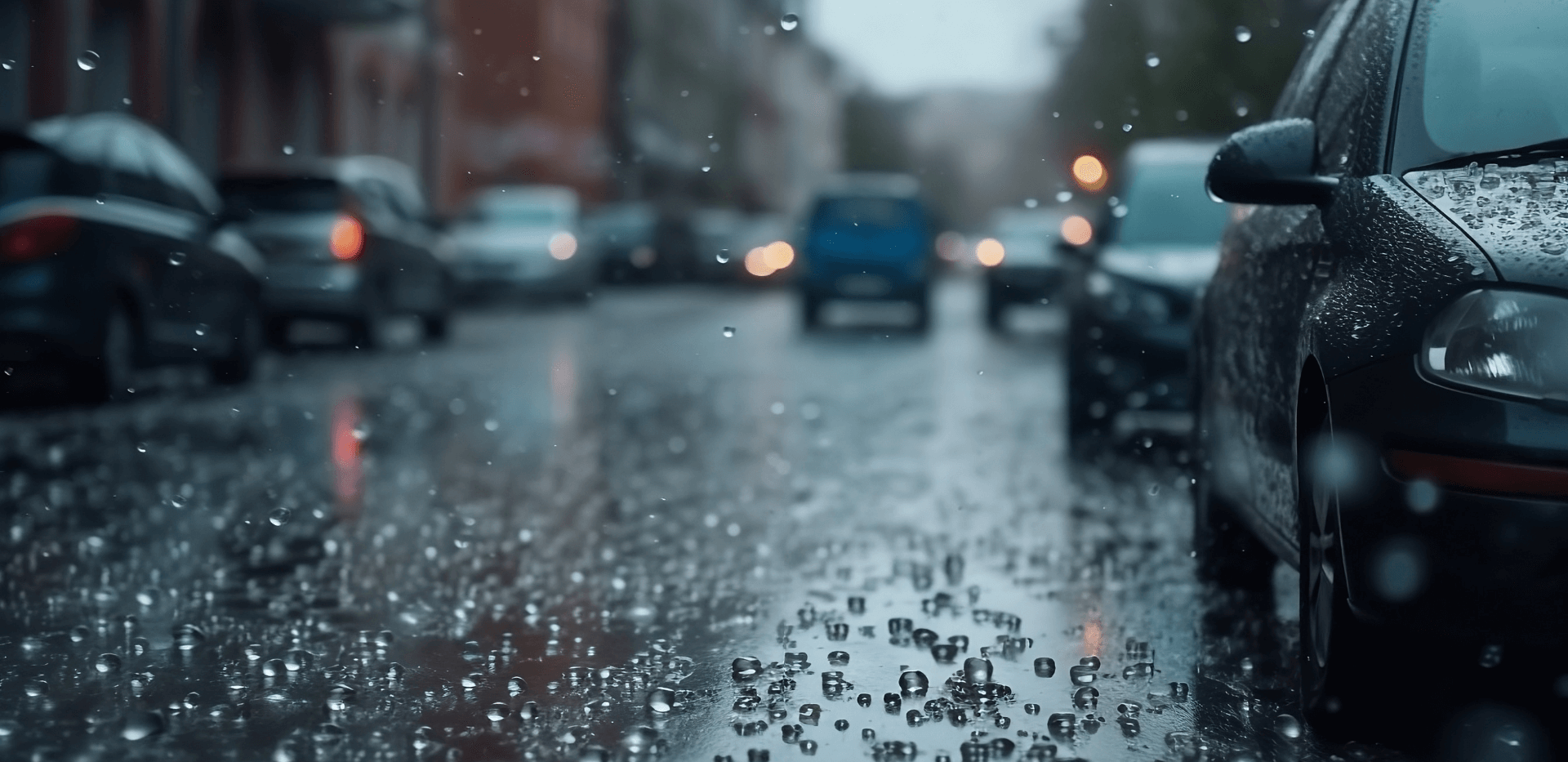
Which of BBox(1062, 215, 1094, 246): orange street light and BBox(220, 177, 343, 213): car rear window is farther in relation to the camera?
BBox(1062, 215, 1094, 246): orange street light

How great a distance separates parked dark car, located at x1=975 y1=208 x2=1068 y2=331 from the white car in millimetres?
5863

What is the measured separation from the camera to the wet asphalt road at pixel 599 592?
13.7ft

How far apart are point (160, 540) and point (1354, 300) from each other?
4.38m

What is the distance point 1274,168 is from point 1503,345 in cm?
97

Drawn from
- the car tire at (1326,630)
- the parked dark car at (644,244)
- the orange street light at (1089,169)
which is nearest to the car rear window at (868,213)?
the parked dark car at (644,244)

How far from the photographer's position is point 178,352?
12273 mm

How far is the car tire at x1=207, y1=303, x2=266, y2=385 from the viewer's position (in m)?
13.5

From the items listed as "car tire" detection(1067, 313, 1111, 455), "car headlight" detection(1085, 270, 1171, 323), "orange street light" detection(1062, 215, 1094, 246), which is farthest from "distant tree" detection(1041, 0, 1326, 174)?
"car tire" detection(1067, 313, 1111, 455)

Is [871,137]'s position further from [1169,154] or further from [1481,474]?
[1481,474]

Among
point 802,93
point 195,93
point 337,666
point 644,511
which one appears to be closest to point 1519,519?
point 337,666

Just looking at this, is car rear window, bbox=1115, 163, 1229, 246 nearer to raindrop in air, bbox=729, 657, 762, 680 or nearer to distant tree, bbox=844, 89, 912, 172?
raindrop in air, bbox=729, 657, 762, 680

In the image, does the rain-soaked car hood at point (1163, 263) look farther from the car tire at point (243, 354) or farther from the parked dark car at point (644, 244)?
the parked dark car at point (644, 244)

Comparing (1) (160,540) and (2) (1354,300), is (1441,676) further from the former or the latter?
(1) (160,540)

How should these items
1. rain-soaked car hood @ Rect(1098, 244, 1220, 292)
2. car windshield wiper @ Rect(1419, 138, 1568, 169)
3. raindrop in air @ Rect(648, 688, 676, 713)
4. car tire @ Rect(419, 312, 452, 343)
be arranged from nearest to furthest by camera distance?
1. car windshield wiper @ Rect(1419, 138, 1568, 169)
2. raindrop in air @ Rect(648, 688, 676, 713)
3. rain-soaked car hood @ Rect(1098, 244, 1220, 292)
4. car tire @ Rect(419, 312, 452, 343)
